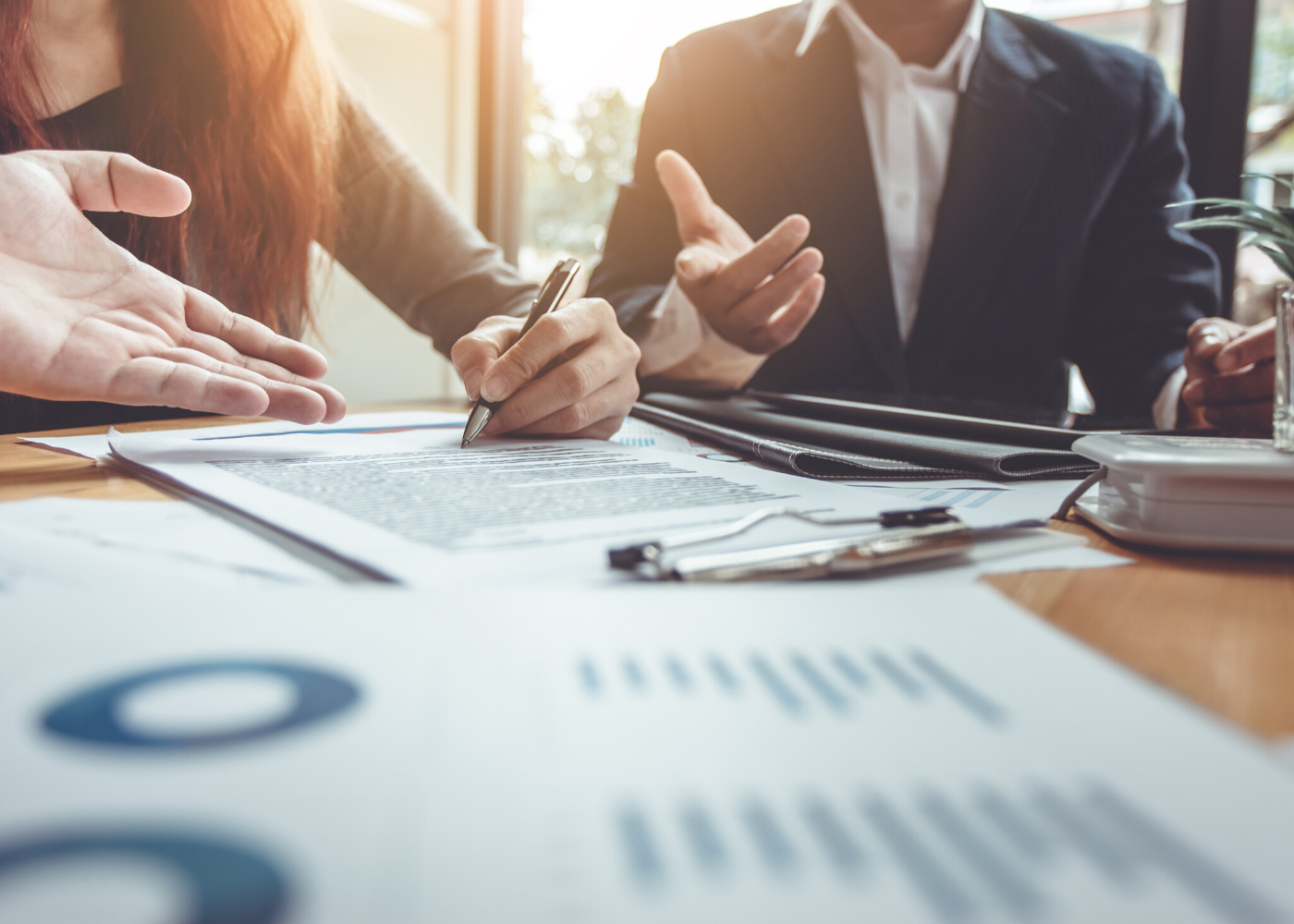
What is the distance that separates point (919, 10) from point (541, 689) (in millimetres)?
1437

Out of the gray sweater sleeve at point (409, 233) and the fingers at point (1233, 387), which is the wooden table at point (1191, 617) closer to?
the fingers at point (1233, 387)

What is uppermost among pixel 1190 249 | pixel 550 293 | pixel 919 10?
pixel 919 10

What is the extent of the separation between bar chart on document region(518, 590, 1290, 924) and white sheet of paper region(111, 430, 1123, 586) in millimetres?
117

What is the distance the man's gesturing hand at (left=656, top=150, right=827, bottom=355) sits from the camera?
77cm

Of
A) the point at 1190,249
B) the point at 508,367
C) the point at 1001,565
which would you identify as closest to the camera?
the point at 1001,565

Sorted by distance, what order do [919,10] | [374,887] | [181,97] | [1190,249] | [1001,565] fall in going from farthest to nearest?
1. [919,10]
2. [1190,249]
3. [181,97]
4. [1001,565]
5. [374,887]

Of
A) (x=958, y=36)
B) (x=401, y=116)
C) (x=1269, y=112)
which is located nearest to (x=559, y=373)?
(x=958, y=36)

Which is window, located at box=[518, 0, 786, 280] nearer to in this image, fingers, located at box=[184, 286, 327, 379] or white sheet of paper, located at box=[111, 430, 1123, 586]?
fingers, located at box=[184, 286, 327, 379]

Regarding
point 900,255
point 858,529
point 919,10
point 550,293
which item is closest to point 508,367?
point 550,293

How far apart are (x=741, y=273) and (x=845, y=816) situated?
2.30ft

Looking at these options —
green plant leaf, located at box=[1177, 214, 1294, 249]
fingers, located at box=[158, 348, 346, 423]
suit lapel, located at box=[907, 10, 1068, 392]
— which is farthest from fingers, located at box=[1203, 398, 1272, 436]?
fingers, located at box=[158, 348, 346, 423]

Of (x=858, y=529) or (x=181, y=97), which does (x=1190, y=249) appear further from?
(x=181, y=97)

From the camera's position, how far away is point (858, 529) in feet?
1.20

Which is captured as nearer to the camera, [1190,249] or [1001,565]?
[1001,565]
